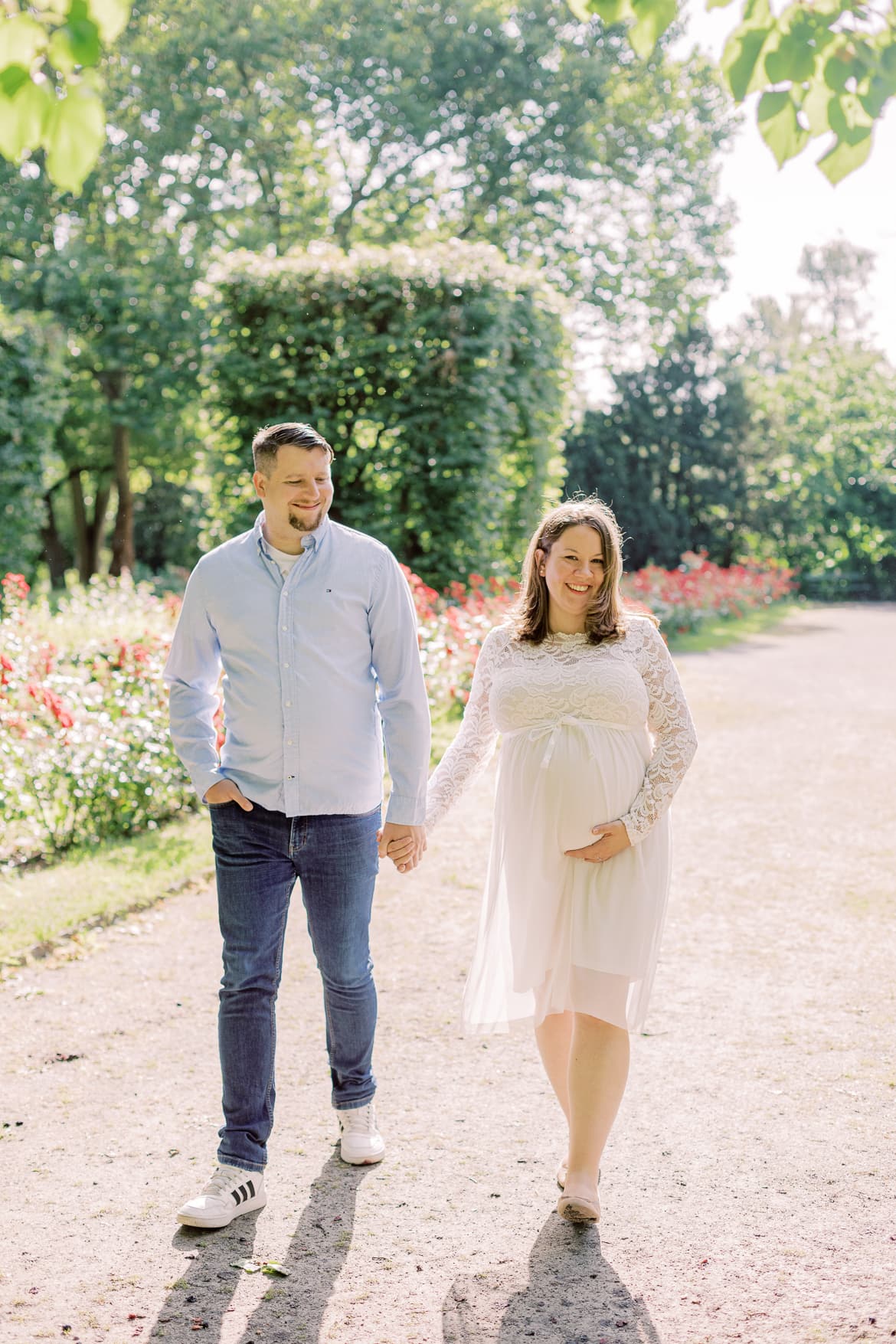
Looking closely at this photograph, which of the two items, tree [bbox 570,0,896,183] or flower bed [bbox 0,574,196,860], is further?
flower bed [bbox 0,574,196,860]

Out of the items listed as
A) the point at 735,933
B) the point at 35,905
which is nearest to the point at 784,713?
the point at 735,933

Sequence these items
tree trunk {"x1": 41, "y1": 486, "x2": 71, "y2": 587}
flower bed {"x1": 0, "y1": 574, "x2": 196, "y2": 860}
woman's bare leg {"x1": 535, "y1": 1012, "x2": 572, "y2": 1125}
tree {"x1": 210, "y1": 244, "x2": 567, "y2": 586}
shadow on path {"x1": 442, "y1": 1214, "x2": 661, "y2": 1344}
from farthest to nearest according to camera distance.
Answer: tree trunk {"x1": 41, "y1": 486, "x2": 71, "y2": 587}
tree {"x1": 210, "y1": 244, "x2": 567, "y2": 586}
flower bed {"x1": 0, "y1": 574, "x2": 196, "y2": 860}
woman's bare leg {"x1": 535, "y1": 1012, "x2": 572, "y2": 1125}
shadow on path {"x1": 442, "y1": 1214, "x2": 661, "y2": 1344}

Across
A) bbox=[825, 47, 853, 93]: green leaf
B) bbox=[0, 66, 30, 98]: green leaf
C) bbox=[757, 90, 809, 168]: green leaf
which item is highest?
bbox=[825, 47, 853, 93]: green leaf

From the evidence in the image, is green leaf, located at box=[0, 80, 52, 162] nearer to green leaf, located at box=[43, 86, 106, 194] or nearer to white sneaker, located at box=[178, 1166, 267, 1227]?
green leaf, located at box=[43, 86, 106, 194]

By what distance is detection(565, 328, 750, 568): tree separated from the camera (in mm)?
32281

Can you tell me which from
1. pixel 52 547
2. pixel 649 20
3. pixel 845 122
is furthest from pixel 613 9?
pixel 52 547

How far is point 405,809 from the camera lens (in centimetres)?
349

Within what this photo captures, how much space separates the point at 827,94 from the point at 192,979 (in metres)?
4.08

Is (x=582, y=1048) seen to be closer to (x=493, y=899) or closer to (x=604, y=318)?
(x=493, y=899)

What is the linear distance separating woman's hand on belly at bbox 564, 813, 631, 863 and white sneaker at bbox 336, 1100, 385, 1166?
3.47 feet

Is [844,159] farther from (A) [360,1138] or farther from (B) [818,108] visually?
(A) [360,1138]

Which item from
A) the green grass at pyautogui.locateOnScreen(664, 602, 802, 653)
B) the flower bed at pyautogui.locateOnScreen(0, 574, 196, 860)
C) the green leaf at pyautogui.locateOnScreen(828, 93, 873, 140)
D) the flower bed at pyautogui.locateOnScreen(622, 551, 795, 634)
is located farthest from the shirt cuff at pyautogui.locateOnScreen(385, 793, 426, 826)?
the green grass at pyautogui.locateOnScreen(664, 602, 802, 653)

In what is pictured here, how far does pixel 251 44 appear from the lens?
83.2 feet

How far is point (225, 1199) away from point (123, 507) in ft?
81.0
